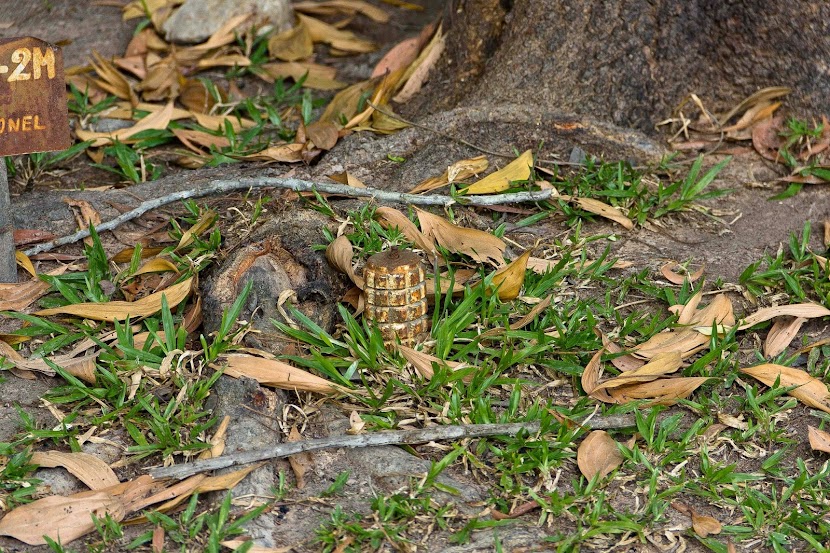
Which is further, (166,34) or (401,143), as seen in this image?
(166,34)

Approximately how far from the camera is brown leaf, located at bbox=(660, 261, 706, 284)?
3039 millimetres

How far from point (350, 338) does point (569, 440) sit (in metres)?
0.64

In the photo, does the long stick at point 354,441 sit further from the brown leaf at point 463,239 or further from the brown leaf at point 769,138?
the brown leaf at point 769,138

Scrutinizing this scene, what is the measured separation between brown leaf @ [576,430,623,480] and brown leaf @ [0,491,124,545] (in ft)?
3.56

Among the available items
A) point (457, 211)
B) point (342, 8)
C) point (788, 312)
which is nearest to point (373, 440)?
point (457, 211)

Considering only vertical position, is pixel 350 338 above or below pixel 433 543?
above

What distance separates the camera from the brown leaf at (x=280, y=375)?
256 centimetres

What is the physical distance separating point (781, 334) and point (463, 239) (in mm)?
951

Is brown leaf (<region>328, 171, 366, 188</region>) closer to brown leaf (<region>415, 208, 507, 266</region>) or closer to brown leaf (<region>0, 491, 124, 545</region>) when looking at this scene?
brown leaf (<region>415, 208, 507, 266</region>)

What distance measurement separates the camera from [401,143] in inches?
139

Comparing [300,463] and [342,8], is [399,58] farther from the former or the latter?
[300,463]

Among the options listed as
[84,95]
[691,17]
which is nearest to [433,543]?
[691,17]

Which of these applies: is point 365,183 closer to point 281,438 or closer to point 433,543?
point 281,438

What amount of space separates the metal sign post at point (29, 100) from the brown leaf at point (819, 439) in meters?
2.16
